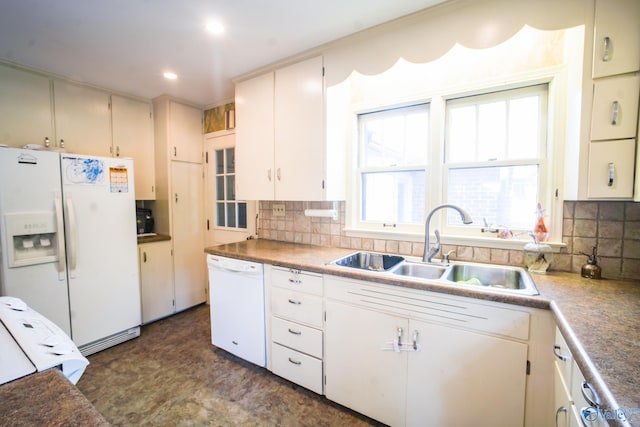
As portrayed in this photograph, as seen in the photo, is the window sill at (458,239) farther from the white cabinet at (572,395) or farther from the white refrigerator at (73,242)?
the white refrigerator at (73,242)

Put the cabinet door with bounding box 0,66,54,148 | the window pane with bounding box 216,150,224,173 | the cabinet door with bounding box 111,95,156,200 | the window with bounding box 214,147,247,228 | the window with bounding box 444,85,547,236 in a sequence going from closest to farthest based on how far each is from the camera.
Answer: the window with bounding box 444,85,547,236 → the cabinet door with bounding box 0,66,54,148 → the cabinet door with bounding box 111,95,156,200 → the window with bounding box 214,147,247,228 → the window pane with bounding box 216,150,224,173

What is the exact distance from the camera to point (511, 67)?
5.37 ft

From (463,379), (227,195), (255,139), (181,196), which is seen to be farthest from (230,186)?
(463,379)

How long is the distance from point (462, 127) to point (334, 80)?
956 millimetres

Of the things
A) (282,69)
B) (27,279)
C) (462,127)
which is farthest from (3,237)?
(462,127)

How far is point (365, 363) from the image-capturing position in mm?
1566

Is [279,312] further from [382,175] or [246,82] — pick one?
[246,82]

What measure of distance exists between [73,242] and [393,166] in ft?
8.49

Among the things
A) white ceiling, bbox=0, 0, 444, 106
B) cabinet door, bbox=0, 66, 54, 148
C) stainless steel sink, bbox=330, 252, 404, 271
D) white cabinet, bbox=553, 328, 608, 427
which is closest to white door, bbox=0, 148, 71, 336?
cabinet door, bbox=0, 66, 54, 148

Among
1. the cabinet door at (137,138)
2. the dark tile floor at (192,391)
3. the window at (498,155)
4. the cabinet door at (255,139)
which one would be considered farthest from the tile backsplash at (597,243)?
the cabinet door at (137,138)

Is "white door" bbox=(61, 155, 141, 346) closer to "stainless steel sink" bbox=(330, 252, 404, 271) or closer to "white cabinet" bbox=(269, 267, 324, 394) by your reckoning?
"white cabinet" bbox=(269, 267, 324, 394)

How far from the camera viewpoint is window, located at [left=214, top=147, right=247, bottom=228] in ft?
10.0

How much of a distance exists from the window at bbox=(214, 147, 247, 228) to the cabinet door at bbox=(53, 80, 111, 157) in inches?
41.9

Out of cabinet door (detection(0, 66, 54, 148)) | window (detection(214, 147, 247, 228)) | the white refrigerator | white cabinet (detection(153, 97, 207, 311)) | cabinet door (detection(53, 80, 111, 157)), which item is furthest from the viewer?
window (detection(214, 147, 247, 228))
